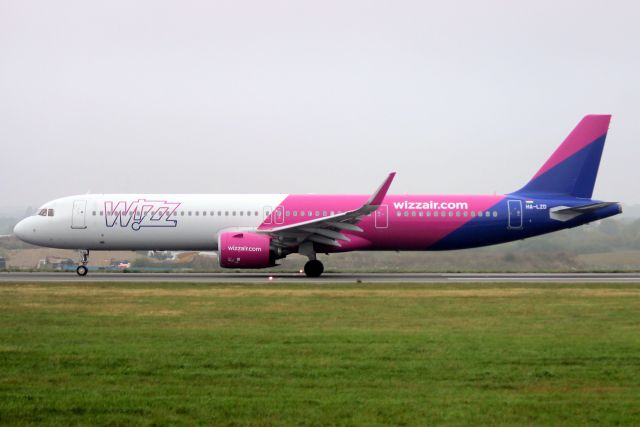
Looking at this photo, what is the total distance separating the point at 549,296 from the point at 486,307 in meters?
3.88

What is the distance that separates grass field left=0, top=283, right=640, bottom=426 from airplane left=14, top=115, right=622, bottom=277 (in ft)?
38.6

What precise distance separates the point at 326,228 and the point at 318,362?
779 inches

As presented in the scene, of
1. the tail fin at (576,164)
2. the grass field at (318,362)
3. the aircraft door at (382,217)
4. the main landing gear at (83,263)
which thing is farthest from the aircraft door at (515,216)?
the main landing gear at (83,263)

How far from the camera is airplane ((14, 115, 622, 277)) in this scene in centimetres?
3300

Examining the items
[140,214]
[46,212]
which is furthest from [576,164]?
[46,212]

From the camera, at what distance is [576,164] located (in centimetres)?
3456

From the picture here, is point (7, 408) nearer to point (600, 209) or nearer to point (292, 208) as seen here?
point (292, 208)

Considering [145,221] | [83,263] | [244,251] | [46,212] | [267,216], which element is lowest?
[83,263]

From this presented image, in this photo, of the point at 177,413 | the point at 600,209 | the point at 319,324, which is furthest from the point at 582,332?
the point at 600,209

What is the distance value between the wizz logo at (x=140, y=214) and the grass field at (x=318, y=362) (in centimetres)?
1174

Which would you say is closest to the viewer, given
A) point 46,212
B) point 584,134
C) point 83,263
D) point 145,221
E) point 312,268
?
point 312,268

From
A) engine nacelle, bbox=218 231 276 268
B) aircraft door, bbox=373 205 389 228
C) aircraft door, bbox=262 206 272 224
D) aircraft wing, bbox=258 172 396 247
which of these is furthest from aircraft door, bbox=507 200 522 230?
engine nacelle, bbox=218 231 276 268

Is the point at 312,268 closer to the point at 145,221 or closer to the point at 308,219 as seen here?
the point at 308,219

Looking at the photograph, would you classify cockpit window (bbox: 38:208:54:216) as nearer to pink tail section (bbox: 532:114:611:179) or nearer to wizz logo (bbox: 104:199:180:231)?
wizz logo (bbox: 104:199:180:231)
